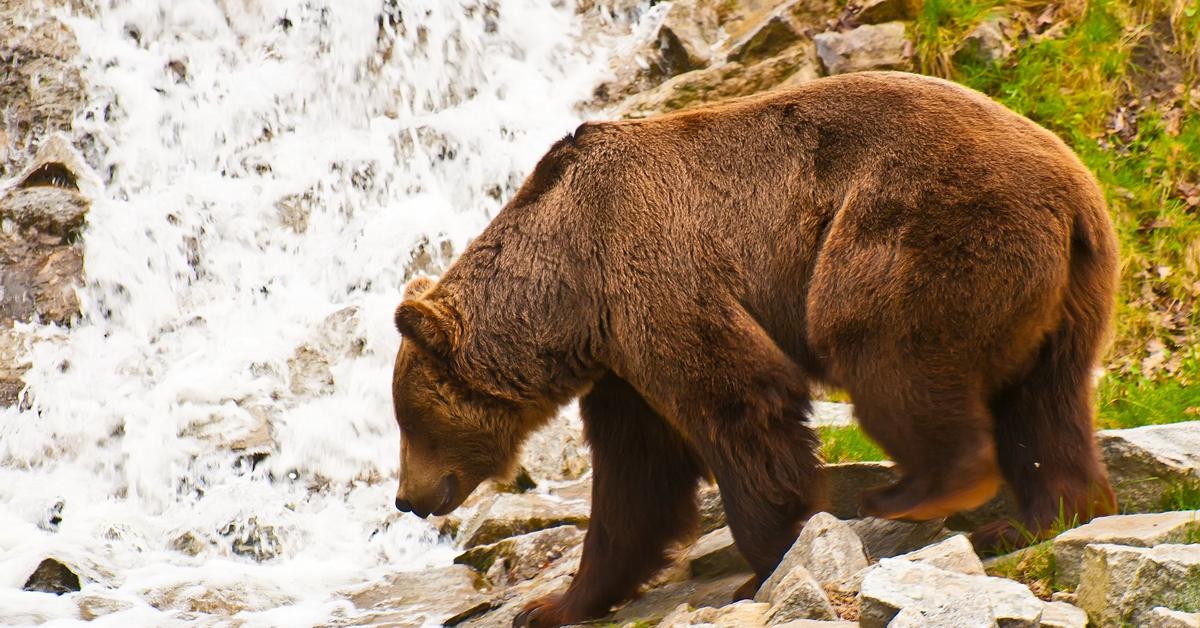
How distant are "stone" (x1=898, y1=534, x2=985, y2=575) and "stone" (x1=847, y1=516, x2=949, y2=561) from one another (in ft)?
2.88

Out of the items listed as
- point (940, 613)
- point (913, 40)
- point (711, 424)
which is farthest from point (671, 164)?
point (913, 40)

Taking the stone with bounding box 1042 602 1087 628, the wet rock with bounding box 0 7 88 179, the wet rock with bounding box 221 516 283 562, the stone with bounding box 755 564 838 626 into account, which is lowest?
the stone with bounding box 1042 602 1087 628

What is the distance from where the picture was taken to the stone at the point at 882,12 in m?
9.90

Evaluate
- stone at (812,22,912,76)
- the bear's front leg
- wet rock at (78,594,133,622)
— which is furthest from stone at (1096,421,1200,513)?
stone at (812,22,912,76)

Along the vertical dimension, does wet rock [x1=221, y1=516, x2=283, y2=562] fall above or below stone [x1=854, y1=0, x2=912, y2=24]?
below

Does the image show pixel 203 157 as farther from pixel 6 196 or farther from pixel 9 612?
pixel 9 612

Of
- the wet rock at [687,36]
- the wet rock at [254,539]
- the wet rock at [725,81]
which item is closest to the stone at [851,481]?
the wet rock at [254,539]

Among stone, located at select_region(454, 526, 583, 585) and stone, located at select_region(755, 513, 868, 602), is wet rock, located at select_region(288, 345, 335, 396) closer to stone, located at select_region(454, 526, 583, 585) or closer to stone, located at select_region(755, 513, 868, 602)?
stone, located at select_region(454, 526, 583, 585)

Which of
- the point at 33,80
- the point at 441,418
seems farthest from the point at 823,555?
the point at 33,80

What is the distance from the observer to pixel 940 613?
314 centimetres

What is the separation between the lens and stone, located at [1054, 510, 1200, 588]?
3.68m

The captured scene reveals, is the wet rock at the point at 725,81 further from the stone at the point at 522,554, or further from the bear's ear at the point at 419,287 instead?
the bear's ear at the point at 419,287

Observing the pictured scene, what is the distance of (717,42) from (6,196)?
5.92 metres

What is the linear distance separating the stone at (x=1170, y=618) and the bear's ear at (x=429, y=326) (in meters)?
2.92
